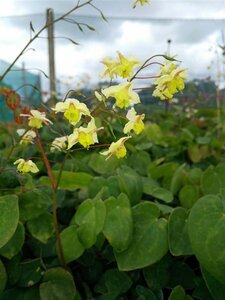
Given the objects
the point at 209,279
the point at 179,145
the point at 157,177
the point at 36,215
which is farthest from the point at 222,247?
the point at 179,145

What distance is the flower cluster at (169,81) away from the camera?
0.69m

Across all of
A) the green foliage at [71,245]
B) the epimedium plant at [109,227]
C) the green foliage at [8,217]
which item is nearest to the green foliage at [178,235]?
the epimedium plant at [109,227]

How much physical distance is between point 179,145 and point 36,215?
35.0 inches

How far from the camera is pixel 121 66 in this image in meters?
0.70

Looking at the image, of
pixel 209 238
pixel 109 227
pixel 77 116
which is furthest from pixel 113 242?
pixel 77 116

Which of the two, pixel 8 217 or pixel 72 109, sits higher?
pixel 72 109

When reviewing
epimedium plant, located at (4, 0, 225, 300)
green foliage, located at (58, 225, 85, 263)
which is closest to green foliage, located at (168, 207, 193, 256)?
epimedium plant, located at (4, 0, 225, 300)

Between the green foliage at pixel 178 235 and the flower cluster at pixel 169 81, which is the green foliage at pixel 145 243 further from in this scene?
the flower cluster at pixel 169 81

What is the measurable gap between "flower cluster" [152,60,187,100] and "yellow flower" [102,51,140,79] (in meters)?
0.04

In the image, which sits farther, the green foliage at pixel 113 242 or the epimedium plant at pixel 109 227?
the green foliage at pixel 113 242

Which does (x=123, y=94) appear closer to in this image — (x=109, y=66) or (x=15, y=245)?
(x=109, y=66)

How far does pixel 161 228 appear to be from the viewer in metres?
0.87

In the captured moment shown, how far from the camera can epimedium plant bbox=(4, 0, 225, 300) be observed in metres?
0.71

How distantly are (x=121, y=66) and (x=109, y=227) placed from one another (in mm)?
313
